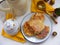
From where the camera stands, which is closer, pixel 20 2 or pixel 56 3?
pixel 20 2

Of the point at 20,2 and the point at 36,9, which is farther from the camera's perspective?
the point at 36,9

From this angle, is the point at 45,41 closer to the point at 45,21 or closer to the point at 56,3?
the point at 45,21

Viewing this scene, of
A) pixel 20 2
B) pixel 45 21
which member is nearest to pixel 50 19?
pixel 45 21

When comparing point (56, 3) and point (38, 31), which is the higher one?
point (56, 3)

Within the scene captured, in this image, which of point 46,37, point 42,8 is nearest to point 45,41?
point 46,37

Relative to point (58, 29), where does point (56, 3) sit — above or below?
above

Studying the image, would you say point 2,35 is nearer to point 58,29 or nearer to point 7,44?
point 7,44
